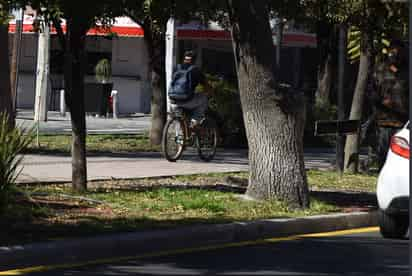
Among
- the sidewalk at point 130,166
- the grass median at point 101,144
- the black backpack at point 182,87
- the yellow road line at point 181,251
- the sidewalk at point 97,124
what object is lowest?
the yellow road line at point 181,251

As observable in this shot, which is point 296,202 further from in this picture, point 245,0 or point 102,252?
point 102,252

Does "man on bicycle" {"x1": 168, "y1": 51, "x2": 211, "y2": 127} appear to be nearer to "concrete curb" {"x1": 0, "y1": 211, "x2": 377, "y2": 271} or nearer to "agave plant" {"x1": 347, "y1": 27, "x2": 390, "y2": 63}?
"agave plant" {"x1": 347, "y1": 27, "x2": 390, "y2": 63}

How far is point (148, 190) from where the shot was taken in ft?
44.2

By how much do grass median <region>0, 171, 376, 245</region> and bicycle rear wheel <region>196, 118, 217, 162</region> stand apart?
330 cm

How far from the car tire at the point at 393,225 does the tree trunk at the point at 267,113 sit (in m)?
1.44

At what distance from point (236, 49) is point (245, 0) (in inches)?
24.0

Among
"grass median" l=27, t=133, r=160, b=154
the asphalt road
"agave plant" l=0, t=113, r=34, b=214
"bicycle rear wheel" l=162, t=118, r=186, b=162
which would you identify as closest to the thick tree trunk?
"grass median" l=27, t=133, r=160, b=154

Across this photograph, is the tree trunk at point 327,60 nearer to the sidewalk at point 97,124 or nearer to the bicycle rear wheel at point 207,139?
the sidewalk at point 97,124

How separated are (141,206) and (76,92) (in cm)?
162

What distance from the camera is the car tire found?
11195 millimetres

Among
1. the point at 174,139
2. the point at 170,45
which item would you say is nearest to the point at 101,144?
the point at 170,45

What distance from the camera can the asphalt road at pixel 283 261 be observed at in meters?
→ 9.36

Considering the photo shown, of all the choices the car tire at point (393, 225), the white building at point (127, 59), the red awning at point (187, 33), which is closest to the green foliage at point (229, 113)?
the car tire at point (393, 225)

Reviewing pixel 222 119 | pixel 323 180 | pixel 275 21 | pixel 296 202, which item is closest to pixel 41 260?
pixel 296 202
